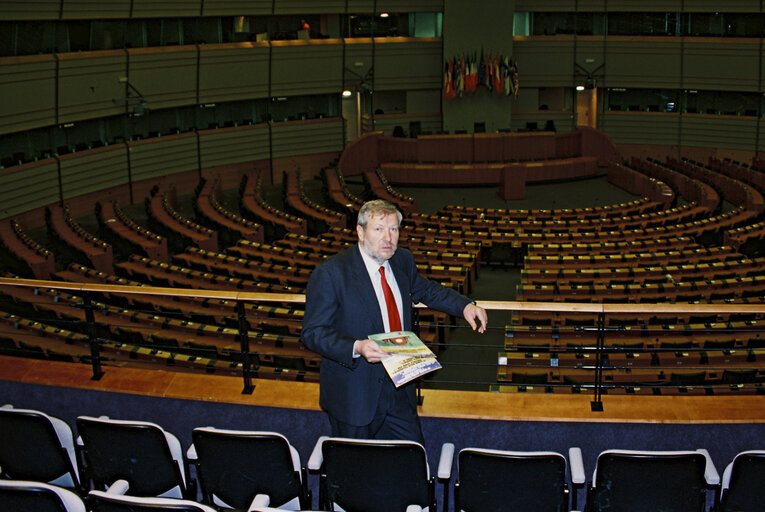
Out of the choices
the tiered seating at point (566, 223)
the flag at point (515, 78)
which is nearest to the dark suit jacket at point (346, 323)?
the tiered seating at point (566, 223)

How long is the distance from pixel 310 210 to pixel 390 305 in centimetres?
1657

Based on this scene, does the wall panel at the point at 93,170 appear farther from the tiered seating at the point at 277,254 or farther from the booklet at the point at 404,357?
the booklet at the point at 404,357

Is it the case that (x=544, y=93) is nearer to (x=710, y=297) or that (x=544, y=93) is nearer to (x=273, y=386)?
(x=710, y=297)

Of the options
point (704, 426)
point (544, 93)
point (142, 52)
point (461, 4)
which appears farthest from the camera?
point (544, 93)

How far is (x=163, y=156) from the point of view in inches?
977

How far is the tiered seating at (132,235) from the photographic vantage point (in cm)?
1669

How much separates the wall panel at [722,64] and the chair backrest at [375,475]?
2667 cm

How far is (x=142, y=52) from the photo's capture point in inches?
937

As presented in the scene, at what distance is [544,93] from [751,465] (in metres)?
27.7

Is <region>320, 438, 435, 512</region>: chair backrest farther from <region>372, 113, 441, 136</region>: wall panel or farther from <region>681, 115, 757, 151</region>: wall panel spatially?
<region>681, 115, 757, 151</region>: wall panel

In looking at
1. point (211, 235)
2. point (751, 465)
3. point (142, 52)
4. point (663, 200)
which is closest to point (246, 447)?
point (751, 465)

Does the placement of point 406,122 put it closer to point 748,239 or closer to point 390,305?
point 748,239

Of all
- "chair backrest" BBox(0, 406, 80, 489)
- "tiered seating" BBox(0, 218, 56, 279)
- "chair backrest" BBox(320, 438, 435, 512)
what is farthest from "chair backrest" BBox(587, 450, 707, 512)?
"tiered seating" BBox(0, 218, 56, 279)

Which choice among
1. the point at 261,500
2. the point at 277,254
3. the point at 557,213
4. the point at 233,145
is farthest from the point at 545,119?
the point at 261,500
